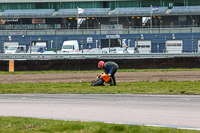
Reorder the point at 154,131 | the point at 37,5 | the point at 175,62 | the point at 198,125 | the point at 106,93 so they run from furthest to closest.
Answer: the point at 37,5 → the point at 175,62 → the point at 106,93 → the point at 198,125 → the point at 154,131

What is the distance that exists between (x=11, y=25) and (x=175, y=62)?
41028mm

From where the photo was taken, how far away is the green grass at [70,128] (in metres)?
8.34

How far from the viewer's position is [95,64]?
109ft

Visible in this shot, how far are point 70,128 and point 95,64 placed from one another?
24581 millimetres

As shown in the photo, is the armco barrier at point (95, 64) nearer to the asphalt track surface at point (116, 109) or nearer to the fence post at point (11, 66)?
the fence post at point (11, 66)

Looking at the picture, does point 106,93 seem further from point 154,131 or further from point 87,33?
point 87,33

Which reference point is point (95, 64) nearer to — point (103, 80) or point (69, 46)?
point (103, 80)

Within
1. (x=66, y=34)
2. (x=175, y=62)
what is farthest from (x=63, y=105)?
(x=66, y=34)

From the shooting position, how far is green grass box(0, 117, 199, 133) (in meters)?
8.34

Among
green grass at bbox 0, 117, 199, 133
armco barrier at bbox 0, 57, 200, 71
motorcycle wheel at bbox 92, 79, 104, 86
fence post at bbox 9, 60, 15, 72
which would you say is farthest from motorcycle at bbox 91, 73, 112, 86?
fence post at bbox 9, 60, 15, 72

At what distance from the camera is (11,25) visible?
68.4 metres

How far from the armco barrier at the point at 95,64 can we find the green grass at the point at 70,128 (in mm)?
23750

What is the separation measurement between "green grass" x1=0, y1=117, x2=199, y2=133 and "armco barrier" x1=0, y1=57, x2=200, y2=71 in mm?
23750

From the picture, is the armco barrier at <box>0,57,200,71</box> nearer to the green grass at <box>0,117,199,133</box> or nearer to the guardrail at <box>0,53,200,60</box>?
the guardrail at <box>0,53,200,60</box>
